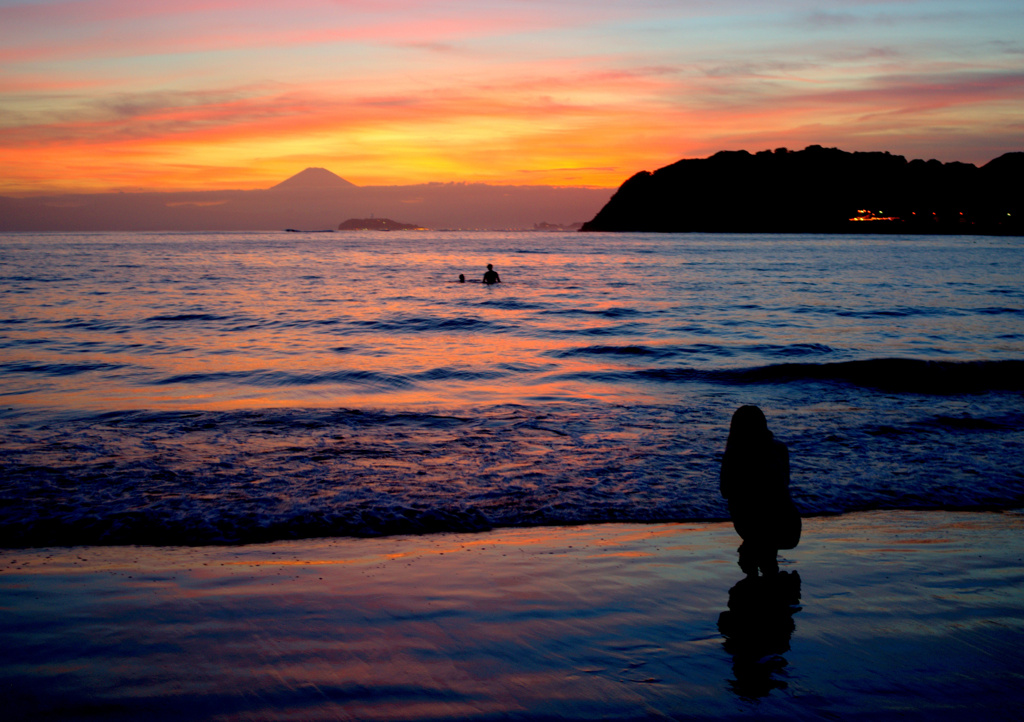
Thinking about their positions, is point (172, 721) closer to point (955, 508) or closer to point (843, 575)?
point (843, 575)

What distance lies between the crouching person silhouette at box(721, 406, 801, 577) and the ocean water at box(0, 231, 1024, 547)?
1.77m

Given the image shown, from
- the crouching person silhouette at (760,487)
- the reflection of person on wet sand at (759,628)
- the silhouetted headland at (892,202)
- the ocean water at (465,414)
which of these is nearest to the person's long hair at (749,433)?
the crouching person silhouette at (760,487)

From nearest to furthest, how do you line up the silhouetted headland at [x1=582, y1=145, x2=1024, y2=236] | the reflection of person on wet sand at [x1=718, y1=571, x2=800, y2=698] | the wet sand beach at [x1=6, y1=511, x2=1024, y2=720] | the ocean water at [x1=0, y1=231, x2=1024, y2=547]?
the wet sand beach at [x1=6, y1=511, x2=1024, y2=720]
the reflection of person on wet sand at [x1=718, y1=571, x2=800, y2=698]
the ocean water at [x1=0, y1=231, x2=1024, y2=547]
the silhouetted headland at [x1=582, y1=145, x2=1024, y2=236]

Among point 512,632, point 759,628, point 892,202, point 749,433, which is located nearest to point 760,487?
point 749,433

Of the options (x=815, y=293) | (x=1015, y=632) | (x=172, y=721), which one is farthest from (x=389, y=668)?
(x=815, y=293)

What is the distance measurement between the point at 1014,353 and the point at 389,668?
60.5 feet

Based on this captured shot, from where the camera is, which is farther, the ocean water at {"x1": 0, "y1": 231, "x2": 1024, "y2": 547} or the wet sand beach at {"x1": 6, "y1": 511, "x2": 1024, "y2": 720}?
the ocean water at {"x1": 0, "y1": 231, "x2": 1024, "y2": 547}

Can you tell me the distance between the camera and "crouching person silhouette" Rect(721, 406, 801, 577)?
390 centimetres

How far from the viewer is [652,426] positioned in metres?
9.11

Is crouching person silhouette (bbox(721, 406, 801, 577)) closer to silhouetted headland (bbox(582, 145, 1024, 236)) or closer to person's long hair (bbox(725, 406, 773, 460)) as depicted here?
person's long hair (bbox(725, 406, 773, 460))

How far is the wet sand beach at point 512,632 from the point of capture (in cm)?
289

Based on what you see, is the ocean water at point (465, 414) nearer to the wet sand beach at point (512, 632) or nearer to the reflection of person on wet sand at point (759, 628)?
the wet sand beach at point (512, 632)

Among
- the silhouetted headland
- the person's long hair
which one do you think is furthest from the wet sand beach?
the silhouetted headland

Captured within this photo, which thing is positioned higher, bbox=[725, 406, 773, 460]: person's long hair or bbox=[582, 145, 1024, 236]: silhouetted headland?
bbox=[582, 145, 1024, 236]: silhouetted headland
